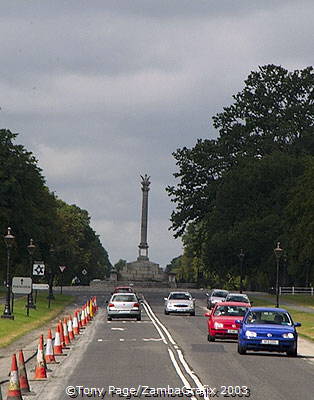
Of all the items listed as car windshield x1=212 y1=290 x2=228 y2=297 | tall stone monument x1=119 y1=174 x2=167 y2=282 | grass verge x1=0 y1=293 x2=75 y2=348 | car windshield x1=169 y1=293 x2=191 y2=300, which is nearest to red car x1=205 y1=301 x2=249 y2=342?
grass verge x1=0 y1=293 x2=75 y2=348

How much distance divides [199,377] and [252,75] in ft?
314

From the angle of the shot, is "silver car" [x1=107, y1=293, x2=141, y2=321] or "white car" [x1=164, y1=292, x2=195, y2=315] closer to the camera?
"silver car" [x1=107, y1=293, x2=141, y2=321]

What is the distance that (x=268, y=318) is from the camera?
33531 millimetres

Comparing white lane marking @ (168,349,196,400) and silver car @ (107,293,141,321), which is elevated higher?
silver car @ (107,293,141,321)

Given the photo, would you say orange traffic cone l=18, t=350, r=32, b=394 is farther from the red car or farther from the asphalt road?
the red car

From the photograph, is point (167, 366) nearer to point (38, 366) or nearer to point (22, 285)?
point (38, 366)

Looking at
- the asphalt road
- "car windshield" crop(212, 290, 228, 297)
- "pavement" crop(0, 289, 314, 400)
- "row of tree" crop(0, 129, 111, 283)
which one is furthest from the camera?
"row of tree" crop(0, 129, 111, 283)

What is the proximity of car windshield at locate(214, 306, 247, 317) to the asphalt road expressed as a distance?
1035mm

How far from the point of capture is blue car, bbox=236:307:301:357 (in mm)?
31891

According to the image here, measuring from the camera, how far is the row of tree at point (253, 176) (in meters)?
106

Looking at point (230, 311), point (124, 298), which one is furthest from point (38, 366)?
point (124, 298)

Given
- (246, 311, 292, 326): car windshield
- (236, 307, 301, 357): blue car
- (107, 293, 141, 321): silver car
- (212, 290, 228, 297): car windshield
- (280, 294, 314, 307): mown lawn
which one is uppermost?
(280, 294, 314, 307): mown lawn

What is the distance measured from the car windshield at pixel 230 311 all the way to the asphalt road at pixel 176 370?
1.03 meters

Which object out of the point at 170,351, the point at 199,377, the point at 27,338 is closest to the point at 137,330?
the point at 27,338
